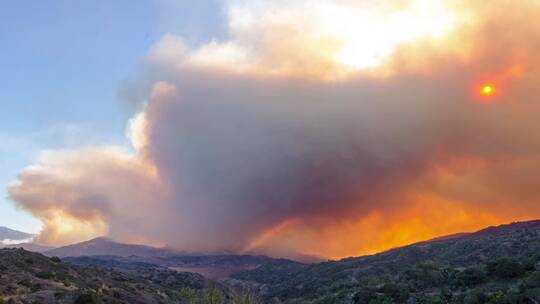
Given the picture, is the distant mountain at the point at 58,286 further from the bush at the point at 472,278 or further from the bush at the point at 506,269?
the bush at the point at 506,269

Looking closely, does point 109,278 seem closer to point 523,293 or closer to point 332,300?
point 332,300

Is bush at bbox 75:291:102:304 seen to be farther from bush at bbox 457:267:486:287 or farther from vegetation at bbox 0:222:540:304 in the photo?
bush at bbox 457:267:486:287

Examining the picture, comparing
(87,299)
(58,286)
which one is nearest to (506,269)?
(87,299)

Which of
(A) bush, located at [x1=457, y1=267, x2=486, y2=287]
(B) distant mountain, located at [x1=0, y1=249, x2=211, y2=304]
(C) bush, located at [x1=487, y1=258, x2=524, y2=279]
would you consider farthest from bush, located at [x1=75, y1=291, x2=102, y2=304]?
(C) bush, located at [x1=487, y1=258, x2=524, y2=279]

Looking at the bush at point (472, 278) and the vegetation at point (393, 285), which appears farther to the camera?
the bush at point (472, 278)

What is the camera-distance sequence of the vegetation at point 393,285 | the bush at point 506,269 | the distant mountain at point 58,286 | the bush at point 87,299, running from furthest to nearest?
the distant mountain at point 58,286 → the bush at point 87,299 → the bush at point 506,269 → the vegetation at point 393,285

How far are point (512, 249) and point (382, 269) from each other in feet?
115

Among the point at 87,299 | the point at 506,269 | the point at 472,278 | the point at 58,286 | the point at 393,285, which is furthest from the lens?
the point at 58,286

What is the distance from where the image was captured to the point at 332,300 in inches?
2613

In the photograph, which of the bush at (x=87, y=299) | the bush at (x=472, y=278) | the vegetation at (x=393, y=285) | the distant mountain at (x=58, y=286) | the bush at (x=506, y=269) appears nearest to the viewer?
the vegetation at (x=393, y=285)

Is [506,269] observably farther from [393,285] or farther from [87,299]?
[87,299]

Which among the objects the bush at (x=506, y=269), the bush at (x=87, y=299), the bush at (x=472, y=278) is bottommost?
the bush at (x=87, y=299)

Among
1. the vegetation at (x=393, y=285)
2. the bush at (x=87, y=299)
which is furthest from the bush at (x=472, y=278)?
the bush at (x=87, y=299)

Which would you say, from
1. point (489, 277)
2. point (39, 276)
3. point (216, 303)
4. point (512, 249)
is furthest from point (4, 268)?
point (512, 249)
